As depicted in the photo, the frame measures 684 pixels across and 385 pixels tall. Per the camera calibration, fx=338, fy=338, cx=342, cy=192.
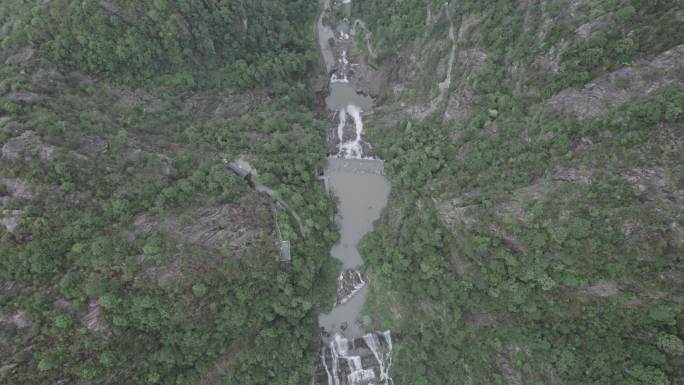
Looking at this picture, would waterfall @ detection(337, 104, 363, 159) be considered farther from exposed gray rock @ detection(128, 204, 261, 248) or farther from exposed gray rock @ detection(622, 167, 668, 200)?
exposed gray rock @ detection(622, 167, 668, 200)

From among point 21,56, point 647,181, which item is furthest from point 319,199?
point 21,56

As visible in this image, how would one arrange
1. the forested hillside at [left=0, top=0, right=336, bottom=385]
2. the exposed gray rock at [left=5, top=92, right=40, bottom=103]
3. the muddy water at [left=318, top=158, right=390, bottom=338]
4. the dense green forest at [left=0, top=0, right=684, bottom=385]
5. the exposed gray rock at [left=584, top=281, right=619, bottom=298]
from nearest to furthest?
the dense green forest at [left=0, top=0, right=684, bottom=385] < the exposed gray rock at [left=584, top=281, right=619, bottom=298] < the forested hillside at [left=0, top=0, right=336, bottom=385] < the exposed gray rock at [left=5, top=92, right=40, bottom=103] < the muddy water at [left=318, top=158, right=390, bottom=338]

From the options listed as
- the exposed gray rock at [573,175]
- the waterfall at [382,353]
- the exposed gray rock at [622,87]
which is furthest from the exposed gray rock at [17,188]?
the exposed gray rock at [622,87]

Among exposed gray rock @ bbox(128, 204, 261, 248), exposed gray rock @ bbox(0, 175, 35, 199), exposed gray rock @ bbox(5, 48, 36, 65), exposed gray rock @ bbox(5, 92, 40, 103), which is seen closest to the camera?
exposed gray rock @ bbox(0, 175, 35, 199)

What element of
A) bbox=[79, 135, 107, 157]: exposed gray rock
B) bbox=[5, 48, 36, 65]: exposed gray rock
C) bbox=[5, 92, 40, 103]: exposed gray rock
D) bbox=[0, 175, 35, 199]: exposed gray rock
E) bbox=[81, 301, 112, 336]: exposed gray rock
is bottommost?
bbox=[81, 301, 112, 336]: exposed gray rock

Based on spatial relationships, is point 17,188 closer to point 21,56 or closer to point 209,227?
point 209,227

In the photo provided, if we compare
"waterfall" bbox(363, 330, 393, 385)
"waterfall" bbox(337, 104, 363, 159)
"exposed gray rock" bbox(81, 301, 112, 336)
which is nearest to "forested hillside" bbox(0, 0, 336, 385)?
"exposed gray rock" bbox(81, 301, 112, 336)

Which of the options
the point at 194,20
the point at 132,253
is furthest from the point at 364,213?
the point at 194,20
